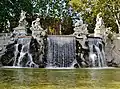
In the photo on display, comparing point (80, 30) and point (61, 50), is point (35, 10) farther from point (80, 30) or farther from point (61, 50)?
point (61, 50)

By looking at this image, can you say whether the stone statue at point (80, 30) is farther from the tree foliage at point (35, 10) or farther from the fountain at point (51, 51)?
the tree foliage at point (35, 10)

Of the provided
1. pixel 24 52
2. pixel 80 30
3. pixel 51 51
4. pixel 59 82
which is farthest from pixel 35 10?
pixel 59 82

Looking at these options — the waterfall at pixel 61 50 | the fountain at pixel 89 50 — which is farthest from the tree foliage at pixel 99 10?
the waterfall at pixel 61 50

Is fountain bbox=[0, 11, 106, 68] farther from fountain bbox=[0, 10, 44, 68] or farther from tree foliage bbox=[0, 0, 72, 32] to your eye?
tree foliage bbox=[0, 0, 72, 32]

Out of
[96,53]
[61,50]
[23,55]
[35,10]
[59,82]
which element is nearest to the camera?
[59,82]

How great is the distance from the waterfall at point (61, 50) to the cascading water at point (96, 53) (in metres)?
1.78

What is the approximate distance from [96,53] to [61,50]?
11.0ft

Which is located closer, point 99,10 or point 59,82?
point 59,82

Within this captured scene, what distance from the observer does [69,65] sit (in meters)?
27.5

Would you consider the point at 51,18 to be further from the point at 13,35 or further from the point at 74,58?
the point at 74,58

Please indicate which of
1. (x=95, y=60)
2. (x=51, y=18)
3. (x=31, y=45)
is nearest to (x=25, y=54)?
(x=31, y=45)

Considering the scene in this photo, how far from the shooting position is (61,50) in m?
28.5

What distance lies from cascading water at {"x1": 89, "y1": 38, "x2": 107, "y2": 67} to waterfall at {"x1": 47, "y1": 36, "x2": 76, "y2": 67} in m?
1.78

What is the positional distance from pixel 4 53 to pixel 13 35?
3096mm
